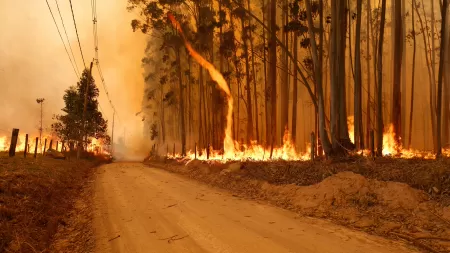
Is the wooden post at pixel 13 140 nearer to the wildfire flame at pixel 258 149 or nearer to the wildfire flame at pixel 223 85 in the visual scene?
the wildfire flame at pixel 258 149

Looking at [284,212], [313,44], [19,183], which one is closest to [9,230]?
[19,183]

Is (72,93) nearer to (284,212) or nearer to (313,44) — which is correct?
(313,44)

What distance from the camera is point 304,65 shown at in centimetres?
2902

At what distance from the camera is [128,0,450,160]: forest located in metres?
12.3

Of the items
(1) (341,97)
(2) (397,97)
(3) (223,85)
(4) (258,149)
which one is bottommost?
(4) (258,149)

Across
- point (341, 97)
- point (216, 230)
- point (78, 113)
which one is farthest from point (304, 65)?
point (78, 113)

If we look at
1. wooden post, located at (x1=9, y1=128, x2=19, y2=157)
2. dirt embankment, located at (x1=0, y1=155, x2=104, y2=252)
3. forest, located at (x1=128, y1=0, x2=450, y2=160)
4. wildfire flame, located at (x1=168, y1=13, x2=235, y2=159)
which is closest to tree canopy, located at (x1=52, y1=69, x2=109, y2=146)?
forest, located at (x1=128, y1=0, x2=450, y2=160)

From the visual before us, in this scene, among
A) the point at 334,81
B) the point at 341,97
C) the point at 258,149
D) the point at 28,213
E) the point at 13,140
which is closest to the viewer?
the point at 28,213

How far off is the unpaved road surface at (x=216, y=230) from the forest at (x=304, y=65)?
5.66 meters

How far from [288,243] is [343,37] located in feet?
34.7

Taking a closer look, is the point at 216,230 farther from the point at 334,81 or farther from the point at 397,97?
the point at 397,97

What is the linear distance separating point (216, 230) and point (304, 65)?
2538 centimetres

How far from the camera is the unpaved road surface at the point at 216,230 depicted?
4957 millimetres

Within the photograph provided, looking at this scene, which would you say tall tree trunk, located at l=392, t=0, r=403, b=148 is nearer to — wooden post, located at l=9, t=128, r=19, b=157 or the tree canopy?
wooden post, located at l=9, t=128, r=19, b=157
